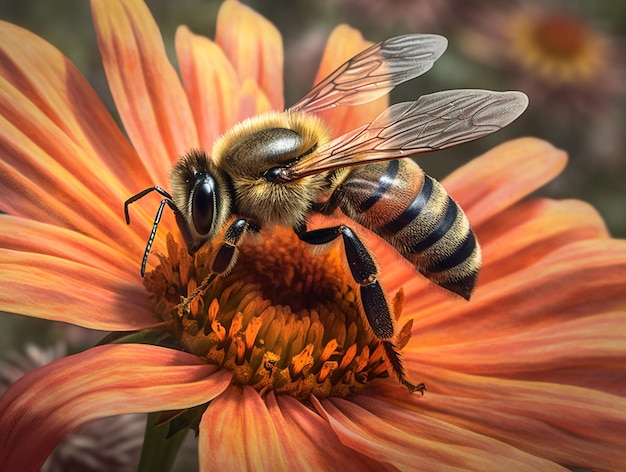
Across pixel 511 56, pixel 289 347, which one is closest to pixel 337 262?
pixel 289 347

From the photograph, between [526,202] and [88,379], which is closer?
[88,379]

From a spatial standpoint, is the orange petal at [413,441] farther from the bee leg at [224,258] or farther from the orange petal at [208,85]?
the orange petal at [208,85]

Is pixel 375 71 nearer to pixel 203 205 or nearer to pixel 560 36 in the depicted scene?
pixel 203 205

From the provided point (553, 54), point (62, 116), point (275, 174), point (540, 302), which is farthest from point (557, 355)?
point (553, 54)

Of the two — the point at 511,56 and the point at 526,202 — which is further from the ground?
the point at 511,56

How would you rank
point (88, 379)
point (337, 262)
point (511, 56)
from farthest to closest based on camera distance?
point (511, 56)
point (337, 262)
point (88, 379)

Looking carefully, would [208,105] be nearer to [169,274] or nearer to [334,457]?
[169,274]
